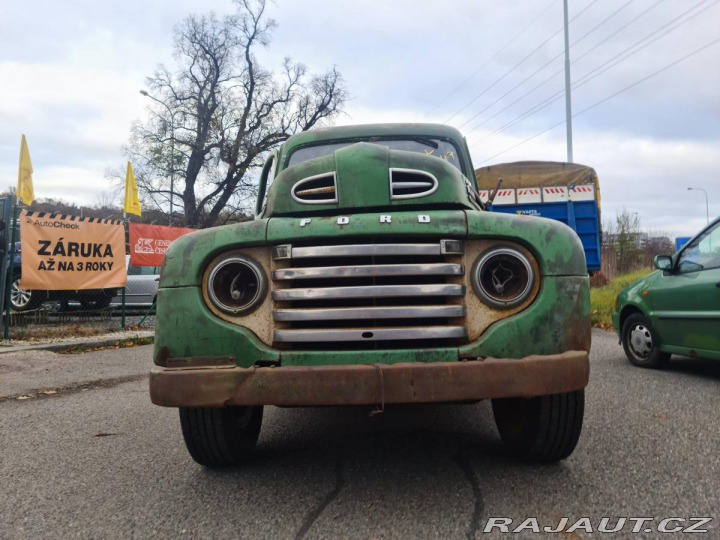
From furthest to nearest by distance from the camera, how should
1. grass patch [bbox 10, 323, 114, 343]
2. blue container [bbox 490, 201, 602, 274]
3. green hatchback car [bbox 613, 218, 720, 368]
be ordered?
1. blue container [bbox 490, 201, 602, 274]
2. grass patch [bbox 10, 323, 114, 343]
3. green hatchback car [bbox 613, 218, 720, 368]

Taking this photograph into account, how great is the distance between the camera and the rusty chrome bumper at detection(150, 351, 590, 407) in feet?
7.72

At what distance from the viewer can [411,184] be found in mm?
2961

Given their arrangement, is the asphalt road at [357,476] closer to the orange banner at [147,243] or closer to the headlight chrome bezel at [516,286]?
the headlight chrome bezel at [516,286]

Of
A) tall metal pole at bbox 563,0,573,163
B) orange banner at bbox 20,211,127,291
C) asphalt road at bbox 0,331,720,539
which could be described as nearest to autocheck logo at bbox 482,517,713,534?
asphalt road at bbox 0,331,720,539

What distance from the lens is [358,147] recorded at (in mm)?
3037

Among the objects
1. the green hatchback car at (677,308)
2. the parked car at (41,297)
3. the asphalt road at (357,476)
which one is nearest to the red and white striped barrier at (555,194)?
the green hatchback car at (677,308)

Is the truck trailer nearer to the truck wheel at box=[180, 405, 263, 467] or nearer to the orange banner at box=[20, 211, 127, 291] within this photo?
the orange banner at box=[20, 211, 127, 291]

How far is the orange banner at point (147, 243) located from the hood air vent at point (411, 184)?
311 inches

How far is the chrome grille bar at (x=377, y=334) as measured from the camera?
2521 mm

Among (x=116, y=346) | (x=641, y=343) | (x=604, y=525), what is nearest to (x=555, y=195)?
(x=641, y=343)

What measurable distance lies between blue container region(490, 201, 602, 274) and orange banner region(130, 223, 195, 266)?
6.43 metres

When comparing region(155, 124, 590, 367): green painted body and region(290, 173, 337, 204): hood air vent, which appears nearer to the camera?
region(155, 124, 590, 367): green painted body

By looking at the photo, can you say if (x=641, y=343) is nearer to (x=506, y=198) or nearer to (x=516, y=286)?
(x=516, y=286)

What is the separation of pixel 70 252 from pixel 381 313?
7.91 m
